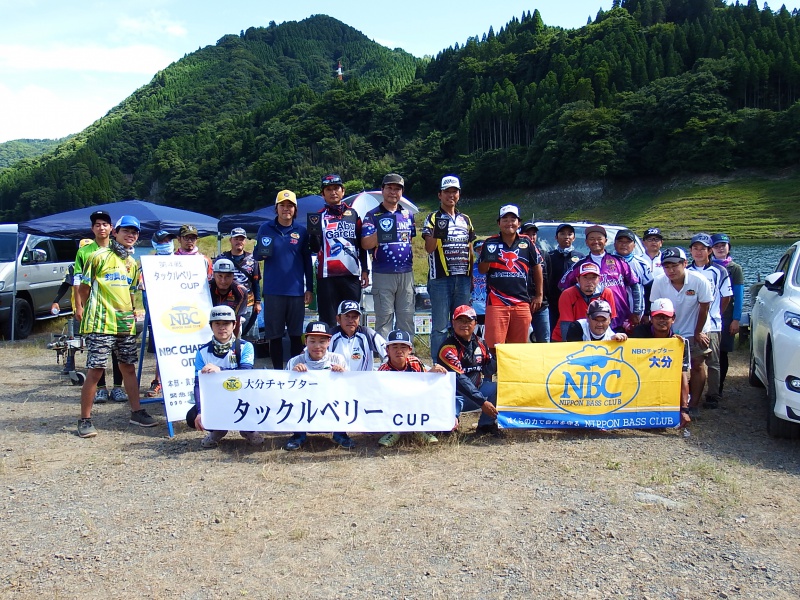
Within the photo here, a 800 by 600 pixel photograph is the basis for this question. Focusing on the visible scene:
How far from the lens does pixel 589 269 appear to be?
6.48 meters

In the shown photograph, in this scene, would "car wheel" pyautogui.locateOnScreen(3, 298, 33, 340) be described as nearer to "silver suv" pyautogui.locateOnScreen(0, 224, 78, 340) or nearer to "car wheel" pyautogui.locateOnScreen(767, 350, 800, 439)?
"silver suv" pyautogui.locateOnScreen(0, 224, 78, 340)

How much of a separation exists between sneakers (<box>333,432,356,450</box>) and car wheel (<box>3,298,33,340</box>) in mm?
9918

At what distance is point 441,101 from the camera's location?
124625 millimetres

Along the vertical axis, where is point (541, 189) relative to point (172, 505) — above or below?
above

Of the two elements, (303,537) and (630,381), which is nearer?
(303,537)

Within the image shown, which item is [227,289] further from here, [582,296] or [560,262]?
[560,262]

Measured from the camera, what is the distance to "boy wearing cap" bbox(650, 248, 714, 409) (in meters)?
6.46

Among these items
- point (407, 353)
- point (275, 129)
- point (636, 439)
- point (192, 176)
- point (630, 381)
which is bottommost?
point (636, 439)

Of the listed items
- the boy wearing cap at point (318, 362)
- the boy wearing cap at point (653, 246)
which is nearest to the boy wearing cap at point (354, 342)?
the boy wearing cap at point (318, 362)

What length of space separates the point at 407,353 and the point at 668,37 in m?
108

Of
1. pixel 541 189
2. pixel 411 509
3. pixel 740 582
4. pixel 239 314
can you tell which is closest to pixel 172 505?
pixel 411 509

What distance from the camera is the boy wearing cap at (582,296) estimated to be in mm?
6488

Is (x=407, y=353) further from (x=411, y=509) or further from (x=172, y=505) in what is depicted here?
(x=172, y=505)

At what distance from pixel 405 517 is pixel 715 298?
4822mm
